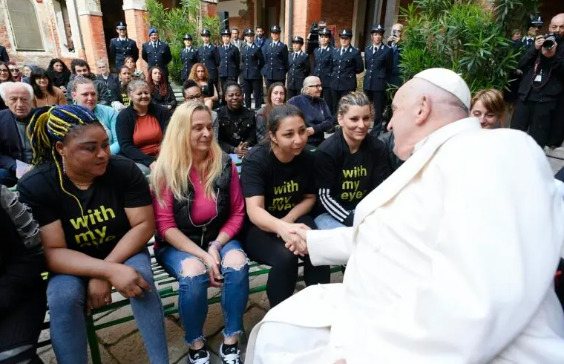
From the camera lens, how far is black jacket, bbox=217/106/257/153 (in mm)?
4641

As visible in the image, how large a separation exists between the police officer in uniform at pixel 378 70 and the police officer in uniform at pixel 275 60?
7.90 ft

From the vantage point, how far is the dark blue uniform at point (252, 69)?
9.75 m

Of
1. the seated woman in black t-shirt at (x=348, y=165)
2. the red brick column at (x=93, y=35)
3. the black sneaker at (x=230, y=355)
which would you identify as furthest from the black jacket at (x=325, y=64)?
the red brick column at (x=93, y=35)

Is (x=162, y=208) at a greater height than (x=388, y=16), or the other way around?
(x=388, y=16)

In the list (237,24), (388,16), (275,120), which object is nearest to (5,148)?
(275,120)

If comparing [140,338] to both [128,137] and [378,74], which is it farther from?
[378,74]

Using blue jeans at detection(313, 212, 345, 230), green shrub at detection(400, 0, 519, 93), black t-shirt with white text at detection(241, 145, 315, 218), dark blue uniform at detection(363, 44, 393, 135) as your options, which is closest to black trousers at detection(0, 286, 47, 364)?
black t-shirt with white text at detection(241, 145, 315, 218)

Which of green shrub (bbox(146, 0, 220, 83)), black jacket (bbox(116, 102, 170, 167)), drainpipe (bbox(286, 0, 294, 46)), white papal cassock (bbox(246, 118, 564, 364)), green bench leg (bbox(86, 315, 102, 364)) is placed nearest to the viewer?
white papal cassock (bbox(246, 118, 564, 364))

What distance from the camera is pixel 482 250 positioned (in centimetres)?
A: 97

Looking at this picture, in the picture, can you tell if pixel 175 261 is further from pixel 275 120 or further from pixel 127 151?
pixel 127 151

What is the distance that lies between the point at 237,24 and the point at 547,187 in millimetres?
19106

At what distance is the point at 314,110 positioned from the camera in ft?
16.7

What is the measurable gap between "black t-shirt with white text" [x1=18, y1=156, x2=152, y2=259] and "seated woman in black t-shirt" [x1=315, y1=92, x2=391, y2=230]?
129 centimetres

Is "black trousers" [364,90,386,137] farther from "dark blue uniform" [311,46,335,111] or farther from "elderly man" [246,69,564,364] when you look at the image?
"elderly man" [246,69,564,364]
